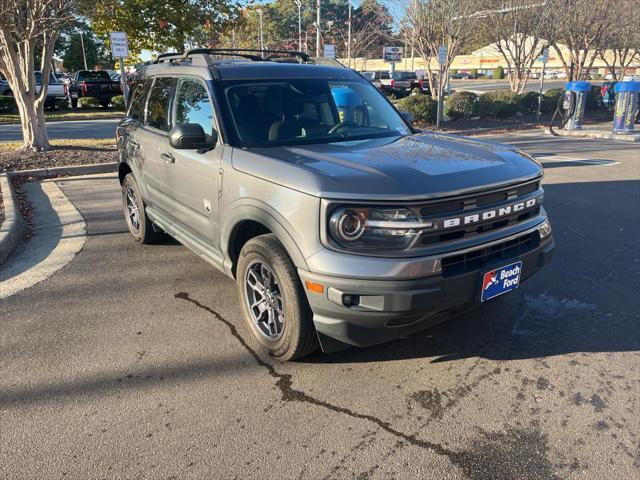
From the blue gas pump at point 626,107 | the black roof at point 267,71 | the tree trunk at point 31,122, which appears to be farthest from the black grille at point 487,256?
the blue gas pump at point 626,107

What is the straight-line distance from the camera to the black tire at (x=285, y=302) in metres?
3.07

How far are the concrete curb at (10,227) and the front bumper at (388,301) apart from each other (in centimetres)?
408

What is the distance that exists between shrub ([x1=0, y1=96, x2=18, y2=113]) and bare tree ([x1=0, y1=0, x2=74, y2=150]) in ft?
45.3

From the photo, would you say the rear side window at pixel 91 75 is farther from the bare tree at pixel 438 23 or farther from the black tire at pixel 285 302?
the black tire at pixel 285 302

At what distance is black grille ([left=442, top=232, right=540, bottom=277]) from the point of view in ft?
9.62

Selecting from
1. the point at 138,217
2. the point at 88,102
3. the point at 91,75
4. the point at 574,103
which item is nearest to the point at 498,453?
the point at 138,217

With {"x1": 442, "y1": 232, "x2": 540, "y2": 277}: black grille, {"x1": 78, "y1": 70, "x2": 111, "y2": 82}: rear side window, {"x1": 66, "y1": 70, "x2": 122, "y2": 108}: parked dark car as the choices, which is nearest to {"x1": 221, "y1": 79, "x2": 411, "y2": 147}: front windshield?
{"x1": 442, "y1": 232, "x2": 540, "y2": 277}: black grille

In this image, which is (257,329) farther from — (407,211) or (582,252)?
(582,252)

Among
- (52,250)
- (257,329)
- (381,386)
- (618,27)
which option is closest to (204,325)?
(257,329)

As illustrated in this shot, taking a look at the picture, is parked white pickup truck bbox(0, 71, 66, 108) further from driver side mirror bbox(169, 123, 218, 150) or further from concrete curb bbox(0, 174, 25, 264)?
driver side mirror bbox(169, 123, 218, 150)

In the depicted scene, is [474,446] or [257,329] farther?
[257,329]

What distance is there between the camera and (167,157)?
14.9ft

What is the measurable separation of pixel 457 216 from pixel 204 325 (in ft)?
6.98

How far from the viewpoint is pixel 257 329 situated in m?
3.60
